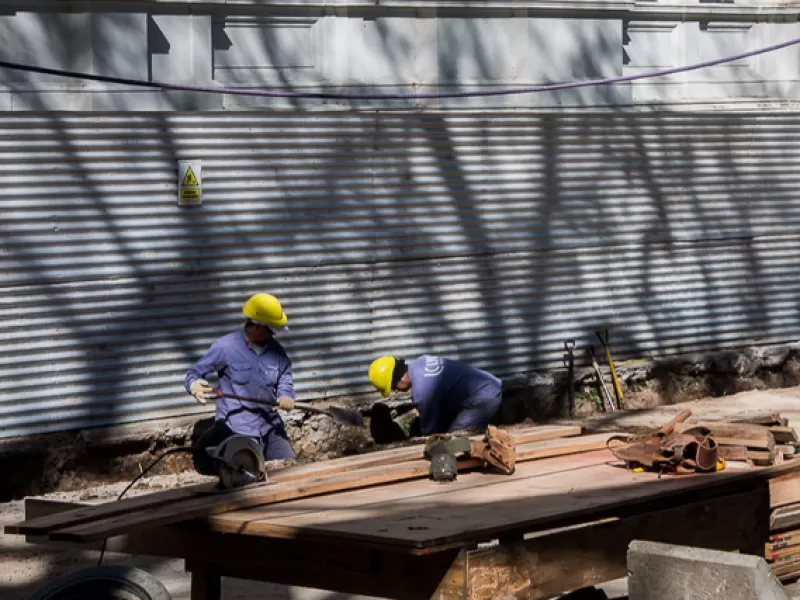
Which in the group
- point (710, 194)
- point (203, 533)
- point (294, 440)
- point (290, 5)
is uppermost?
point (290, 5)

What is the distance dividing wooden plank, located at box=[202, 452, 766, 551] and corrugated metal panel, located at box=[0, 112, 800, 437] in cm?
527

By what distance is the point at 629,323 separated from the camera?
553 inches

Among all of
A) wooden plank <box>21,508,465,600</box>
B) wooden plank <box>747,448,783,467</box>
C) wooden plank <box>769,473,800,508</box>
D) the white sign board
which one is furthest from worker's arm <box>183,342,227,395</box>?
wooden plank <box>747,448,783,467</box>

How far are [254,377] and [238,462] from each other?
445cm

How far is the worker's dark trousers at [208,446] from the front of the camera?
226 inches

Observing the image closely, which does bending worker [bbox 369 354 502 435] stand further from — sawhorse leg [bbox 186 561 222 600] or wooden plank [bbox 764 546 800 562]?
sawhorse leg [bbox 186 561 222 600]

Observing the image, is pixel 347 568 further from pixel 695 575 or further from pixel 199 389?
pixel 199 389

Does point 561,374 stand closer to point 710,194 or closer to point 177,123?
point 710,194

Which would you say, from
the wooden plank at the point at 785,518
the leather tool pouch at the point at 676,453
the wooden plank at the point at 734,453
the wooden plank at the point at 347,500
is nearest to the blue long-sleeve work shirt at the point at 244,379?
the wooden plank at the point at 347,500

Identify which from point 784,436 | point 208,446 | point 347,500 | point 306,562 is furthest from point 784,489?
point 208,446

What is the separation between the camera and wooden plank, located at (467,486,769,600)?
4.91m

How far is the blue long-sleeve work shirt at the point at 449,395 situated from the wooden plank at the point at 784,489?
13.4ft

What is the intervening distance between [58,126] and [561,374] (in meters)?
5.40

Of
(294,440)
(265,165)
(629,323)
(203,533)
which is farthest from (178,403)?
(203,533)
